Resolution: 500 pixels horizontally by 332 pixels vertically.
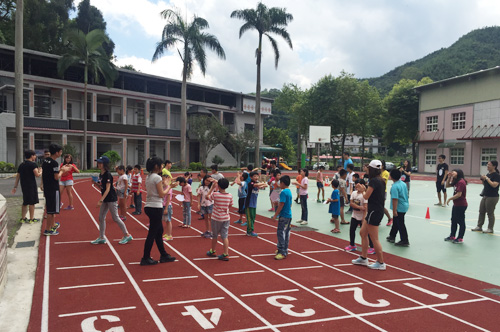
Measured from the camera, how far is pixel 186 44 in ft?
108

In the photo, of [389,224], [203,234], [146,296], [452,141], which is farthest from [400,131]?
[146,296]

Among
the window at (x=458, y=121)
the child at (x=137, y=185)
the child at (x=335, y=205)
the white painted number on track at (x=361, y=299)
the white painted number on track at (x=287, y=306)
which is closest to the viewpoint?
the white painted number on track at (x=287, y=306)

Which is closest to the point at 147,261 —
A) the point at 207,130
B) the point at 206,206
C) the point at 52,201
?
the point at 206,206

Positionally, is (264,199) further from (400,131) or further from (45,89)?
(400,131)

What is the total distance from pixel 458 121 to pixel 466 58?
3494 cm

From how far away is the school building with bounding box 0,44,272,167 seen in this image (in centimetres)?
2980

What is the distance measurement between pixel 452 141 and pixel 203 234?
39.4 metres

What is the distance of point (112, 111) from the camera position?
121 feet

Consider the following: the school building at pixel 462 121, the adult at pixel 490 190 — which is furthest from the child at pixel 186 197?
the school building at pixel 462 121

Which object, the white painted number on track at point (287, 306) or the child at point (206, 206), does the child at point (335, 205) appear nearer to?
the child at point (206, 206)

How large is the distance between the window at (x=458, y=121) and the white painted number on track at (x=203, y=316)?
41957mm

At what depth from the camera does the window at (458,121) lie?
39281 millimetres

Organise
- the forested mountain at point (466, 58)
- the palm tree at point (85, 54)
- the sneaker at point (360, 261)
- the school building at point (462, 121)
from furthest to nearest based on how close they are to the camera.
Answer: the forested mountain at point (466, 58)
the school building at point (462, 121)
the palm tree at point (85, 54)
the sneaker at point (360, 261)

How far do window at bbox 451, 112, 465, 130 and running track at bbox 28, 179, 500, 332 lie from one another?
1504 inches
